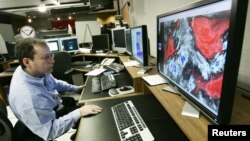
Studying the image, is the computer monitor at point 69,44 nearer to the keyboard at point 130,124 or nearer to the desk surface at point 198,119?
the keyboard at point 130,124

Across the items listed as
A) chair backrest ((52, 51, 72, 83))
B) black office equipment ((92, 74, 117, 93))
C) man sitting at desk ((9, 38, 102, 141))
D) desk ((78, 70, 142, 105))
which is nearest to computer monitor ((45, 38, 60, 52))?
chair backrest ((52, 51, 72, 83))

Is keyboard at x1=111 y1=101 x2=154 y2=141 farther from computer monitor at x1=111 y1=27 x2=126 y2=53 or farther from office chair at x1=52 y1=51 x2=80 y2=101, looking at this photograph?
office chair at x1=52 y1=51 x2=80 y2=101

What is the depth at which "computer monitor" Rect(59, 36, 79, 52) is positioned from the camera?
13.8ft

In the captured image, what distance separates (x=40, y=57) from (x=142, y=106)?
0.80 meters

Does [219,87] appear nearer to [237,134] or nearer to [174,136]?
[237,134]

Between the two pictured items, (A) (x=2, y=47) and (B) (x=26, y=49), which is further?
(A) (x=2, y=47)

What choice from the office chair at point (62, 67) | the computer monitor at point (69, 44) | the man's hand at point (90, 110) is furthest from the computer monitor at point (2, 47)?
the man's hand at point (90, 110)

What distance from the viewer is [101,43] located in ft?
13.3

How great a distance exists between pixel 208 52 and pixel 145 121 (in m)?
0.58

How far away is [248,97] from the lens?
2.79 ft

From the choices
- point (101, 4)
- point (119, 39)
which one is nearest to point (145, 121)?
point (119, 39)

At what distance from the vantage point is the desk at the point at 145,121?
3.17 ft

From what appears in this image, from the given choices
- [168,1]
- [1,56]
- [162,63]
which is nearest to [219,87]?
[162,63]

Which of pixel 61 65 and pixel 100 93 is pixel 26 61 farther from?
pixel 61 65
